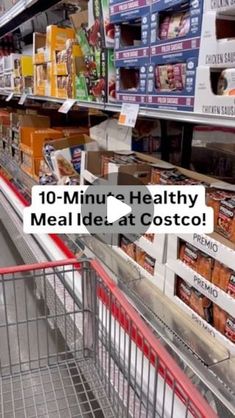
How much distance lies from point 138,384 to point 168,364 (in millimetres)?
310

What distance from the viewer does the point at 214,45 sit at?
84 cm

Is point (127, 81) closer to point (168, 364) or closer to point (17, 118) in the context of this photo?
point (168, 364)

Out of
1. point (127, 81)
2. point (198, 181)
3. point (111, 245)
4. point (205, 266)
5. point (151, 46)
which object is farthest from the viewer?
point (111, 245)

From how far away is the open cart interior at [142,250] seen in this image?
88 cm

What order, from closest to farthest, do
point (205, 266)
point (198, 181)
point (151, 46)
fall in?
point (205, 266) → point (151, 46) → point (198, 181)

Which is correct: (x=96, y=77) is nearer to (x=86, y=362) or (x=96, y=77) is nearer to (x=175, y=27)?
(x=175, y=27)

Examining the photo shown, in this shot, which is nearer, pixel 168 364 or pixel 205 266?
pixel 168 364

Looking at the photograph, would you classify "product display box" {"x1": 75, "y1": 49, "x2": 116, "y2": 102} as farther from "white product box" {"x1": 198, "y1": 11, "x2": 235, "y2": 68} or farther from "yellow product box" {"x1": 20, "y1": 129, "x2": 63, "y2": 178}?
"yellow product box" {"x1": 20, "y1": 129, "x2": 63, "y2": 178}

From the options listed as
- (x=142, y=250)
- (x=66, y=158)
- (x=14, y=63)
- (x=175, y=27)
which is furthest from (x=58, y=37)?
(x=142, y=250)

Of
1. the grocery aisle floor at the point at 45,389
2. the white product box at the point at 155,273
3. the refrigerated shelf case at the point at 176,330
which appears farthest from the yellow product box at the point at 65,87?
the grocery aisle floor at the point at 45,389

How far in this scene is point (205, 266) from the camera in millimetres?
984

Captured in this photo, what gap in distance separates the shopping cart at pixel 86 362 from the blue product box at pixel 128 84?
55 cm

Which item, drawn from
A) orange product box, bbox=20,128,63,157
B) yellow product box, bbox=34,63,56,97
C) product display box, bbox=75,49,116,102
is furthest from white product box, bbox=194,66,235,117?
orange product box, bbox=20,128,63,157

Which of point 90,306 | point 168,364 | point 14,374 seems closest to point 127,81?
point 90,306
